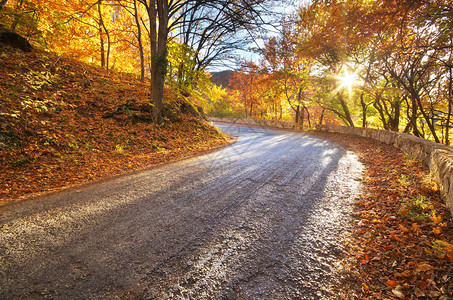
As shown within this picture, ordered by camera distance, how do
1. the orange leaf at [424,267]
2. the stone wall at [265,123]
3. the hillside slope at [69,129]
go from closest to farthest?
the orange leaf at [424,267] → the hillside slope at [69,129] → the stone wall at [265,123]

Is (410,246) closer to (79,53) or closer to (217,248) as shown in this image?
(217,248)

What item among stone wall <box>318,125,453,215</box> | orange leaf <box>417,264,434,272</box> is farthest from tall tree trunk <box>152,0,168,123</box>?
stone wall <box>318,125,453,215</box>

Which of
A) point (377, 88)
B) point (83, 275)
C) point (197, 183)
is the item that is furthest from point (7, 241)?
point (377, 88)

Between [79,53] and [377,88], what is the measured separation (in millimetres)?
17821

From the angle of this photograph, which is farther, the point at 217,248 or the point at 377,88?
the point at 377,88

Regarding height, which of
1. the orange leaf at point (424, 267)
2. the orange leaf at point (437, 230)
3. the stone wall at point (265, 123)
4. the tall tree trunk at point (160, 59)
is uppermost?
the tall tree trunk at point (160, 59)

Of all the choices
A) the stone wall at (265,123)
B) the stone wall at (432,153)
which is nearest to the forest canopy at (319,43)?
the stone wall at (432,153)

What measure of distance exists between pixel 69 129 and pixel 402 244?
7071 millimetres

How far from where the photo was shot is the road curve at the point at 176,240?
1.42 meters

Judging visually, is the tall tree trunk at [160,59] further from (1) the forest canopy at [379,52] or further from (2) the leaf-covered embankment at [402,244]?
(2) the leaf-covered embankment at [402,244]

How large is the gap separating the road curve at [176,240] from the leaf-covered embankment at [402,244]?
20 centimetres

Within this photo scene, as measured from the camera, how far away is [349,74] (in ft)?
34.5

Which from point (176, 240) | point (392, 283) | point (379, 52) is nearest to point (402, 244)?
point (392, 283)

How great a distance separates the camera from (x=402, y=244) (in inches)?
76.0
